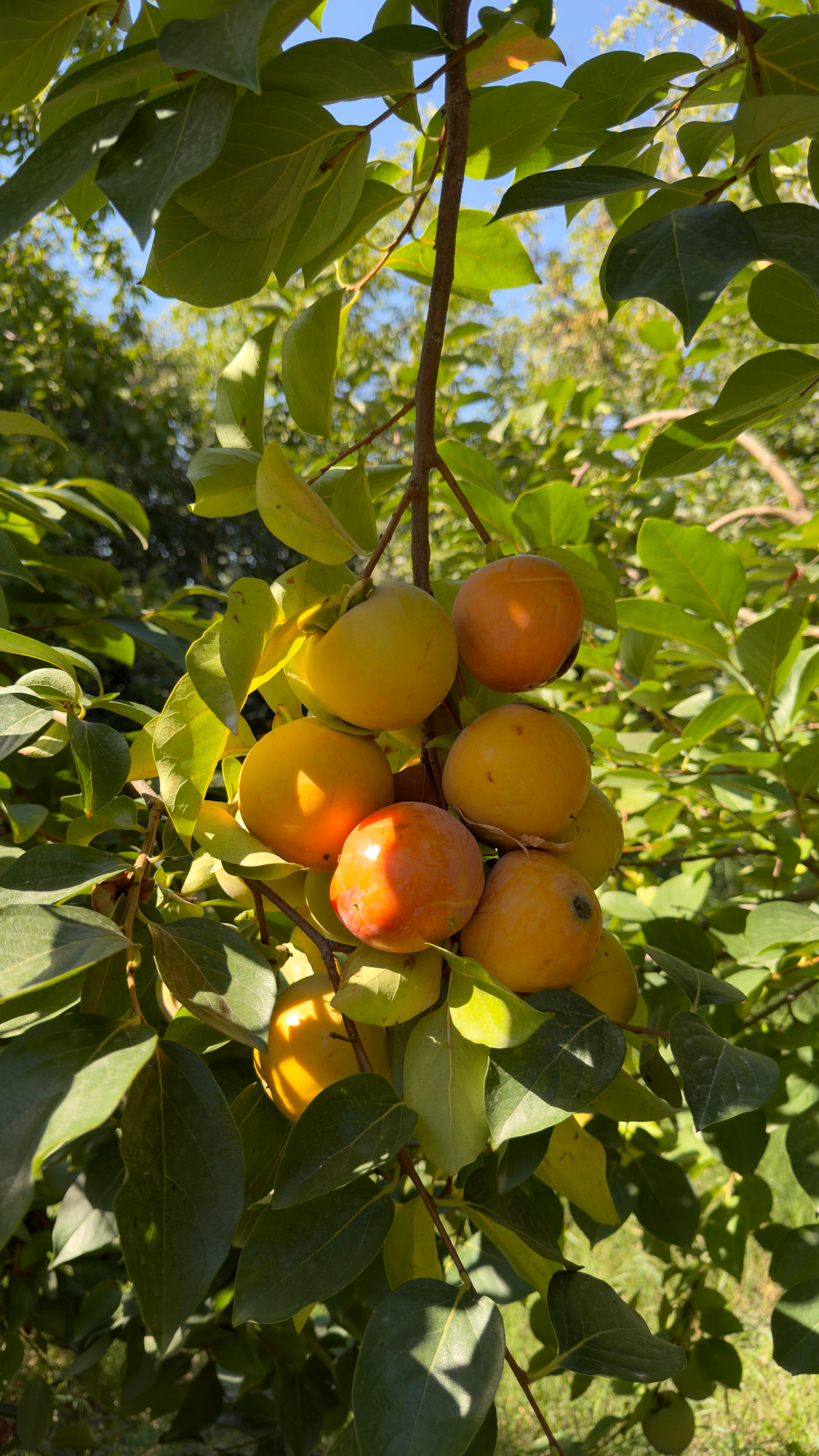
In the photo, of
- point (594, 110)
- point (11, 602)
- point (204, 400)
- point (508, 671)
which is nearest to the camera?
point (508, 671)

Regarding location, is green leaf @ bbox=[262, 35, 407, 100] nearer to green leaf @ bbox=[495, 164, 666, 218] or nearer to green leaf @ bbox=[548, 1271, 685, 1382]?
green leaf @ bbox=[495, 164, 666, 218]

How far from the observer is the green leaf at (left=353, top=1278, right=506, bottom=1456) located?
1.08 ft

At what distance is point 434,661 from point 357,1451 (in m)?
0.37

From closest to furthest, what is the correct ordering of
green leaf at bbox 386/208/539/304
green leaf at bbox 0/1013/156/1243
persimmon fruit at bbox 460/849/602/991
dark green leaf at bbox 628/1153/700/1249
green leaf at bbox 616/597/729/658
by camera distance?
green leaf at bbox 0/1013/156/1243 → persimmon fruit at bbox 460/849/602/991 → green leaf at bbox 386/208/539/304 → dark green leaf at bbox 628/1153/700/1249 → green leaf at bbox 616/597/729/658

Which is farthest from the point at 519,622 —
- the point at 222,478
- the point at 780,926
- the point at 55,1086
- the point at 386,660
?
the point at 780,926

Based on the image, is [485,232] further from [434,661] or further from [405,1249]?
[405,1249]

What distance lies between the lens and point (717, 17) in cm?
50

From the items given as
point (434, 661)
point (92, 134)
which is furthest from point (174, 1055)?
point (92, 134)

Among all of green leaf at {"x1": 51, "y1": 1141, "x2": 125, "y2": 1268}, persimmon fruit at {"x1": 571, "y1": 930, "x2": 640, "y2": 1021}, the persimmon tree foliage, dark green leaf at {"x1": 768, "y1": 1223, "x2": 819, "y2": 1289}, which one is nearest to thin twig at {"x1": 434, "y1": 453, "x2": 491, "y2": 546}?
the persimmon tree foliage

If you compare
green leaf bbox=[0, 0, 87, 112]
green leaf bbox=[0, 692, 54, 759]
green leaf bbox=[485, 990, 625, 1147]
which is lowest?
green leaf bbox=[485, 990, 625, 1147]

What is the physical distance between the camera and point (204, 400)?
7.18 meters

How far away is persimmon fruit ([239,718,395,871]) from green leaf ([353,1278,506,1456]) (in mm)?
195

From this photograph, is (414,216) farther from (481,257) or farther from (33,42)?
(33,42)

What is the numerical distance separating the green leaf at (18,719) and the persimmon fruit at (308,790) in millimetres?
128
